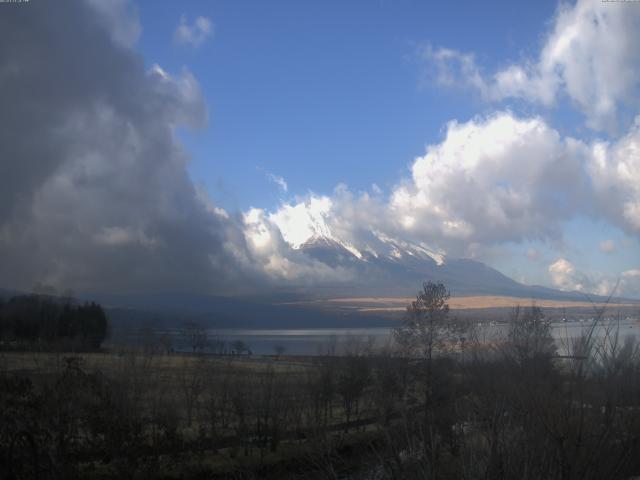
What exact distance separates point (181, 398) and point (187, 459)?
13.4 meters

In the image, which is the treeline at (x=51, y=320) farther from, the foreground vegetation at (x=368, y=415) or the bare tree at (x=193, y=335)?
the foreground vegetation at (x=368, y=415)

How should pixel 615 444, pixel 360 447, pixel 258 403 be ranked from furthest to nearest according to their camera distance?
pixel 258 403 → pixel 360 447 → pixel 615 444

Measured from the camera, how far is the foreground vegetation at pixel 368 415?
9383 mm

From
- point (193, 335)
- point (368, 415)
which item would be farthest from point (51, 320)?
point (368, 415)

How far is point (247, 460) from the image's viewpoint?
36062 mm

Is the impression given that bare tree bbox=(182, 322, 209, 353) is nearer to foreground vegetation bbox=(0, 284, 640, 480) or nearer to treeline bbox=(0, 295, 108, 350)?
treeline bbox=(0, 295, 108, 350)

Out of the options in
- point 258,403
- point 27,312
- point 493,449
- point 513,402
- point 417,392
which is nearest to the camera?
point 493,449

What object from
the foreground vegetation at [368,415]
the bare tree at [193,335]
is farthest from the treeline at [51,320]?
the foreground vegetation at [368,415]

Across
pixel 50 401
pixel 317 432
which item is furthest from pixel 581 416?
pixel 50 401

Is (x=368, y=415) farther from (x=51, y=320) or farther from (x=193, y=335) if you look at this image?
(x=193, y=335)

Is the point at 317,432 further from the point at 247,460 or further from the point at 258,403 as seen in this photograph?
the point at 258,403

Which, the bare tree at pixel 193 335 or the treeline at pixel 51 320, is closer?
the treeline at pixel 51 320

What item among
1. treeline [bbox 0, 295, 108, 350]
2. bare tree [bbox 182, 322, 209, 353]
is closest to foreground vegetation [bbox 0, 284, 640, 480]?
treeline [bbox 0, 295, 108, 350]

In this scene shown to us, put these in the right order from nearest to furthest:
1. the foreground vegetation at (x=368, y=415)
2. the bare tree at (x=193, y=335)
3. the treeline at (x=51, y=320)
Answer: the foreground vegetation at (x=368, y=415) < the treeline at (x=51, y=320) < the bare tree at (x=193, y=335)
